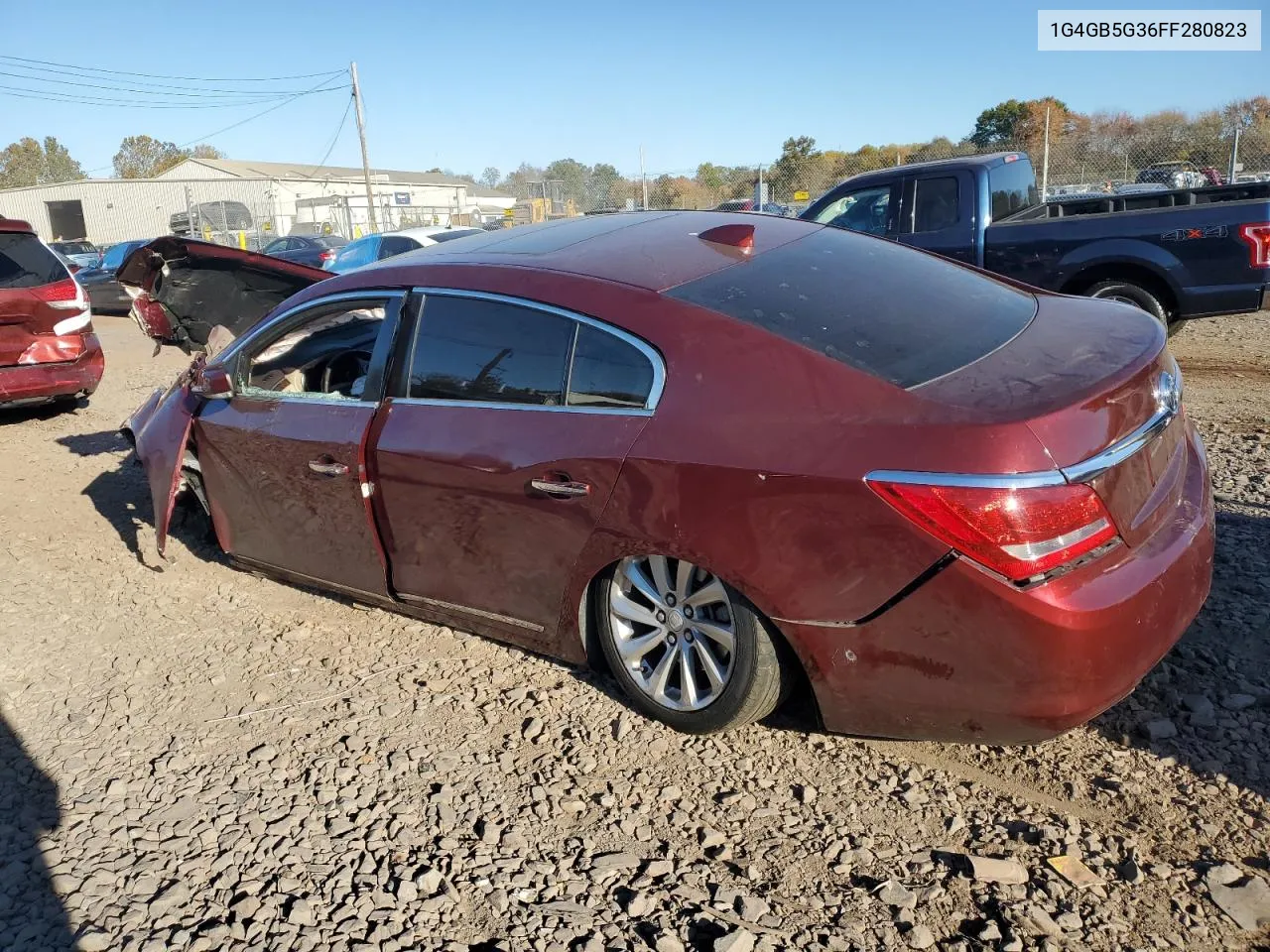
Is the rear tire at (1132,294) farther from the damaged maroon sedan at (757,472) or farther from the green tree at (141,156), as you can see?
the green tree at (141,156)

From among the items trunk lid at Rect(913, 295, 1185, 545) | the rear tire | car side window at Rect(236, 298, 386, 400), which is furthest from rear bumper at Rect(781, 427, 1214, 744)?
the rear tire

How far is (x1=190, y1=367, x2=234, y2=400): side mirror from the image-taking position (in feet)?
14.6

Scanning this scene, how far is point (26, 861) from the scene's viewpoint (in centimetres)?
285

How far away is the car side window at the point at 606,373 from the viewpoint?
10.2 ft

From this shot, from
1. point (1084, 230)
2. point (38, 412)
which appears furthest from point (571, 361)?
point (38, 412)

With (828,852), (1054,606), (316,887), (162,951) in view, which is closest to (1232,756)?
(1054,606)

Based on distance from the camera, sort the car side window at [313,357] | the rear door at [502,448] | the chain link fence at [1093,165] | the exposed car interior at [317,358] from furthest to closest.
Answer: the chain link fence at [1093,165] < the exposed car interior at [317,358] < the car side window at [313,357] < the rear door at [502,448]

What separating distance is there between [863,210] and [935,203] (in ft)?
2.44

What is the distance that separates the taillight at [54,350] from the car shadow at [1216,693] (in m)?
8.29

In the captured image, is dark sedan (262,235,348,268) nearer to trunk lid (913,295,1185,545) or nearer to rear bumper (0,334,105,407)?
rear bumper (0,334,105,407)

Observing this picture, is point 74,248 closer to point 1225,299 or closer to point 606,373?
point 1225,299

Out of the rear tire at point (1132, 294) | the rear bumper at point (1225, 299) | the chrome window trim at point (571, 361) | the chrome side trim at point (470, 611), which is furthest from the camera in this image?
the rear tire at point (1132, 294)

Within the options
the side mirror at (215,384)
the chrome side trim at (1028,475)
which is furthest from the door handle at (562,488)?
the side mirror at (215,384)

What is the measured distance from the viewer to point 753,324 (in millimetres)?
3010
